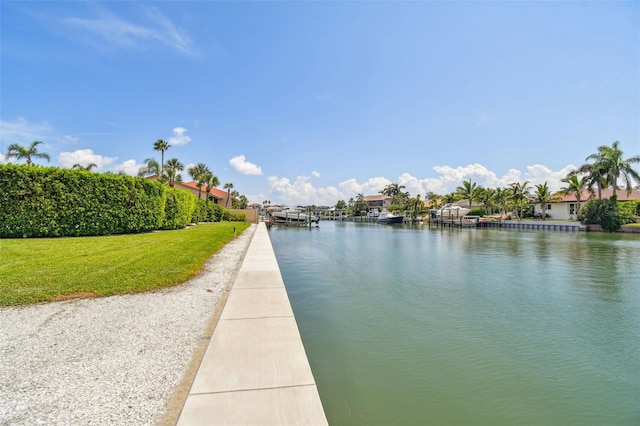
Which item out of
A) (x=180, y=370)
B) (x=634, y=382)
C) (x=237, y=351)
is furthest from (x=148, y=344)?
(x=634, y=382)

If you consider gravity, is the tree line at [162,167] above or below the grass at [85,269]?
above

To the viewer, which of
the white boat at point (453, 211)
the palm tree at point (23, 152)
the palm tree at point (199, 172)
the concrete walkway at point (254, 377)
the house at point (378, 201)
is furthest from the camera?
the house at point (378, 201)

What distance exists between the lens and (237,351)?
4125mm

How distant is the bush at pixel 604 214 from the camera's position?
3528 cm

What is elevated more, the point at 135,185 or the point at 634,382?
the point at 135,185

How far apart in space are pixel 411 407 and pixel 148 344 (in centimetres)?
365

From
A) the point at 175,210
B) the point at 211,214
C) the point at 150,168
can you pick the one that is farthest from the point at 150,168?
the point at 175,210

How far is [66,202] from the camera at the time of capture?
1566cm

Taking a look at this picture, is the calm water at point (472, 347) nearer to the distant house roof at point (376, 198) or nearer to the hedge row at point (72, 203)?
the hedge row at point (72, 203)

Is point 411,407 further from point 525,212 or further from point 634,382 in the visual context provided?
point 525,212

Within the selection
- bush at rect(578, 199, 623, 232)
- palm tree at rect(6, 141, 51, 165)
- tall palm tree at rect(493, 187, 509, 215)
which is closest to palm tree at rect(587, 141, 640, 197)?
bush at rect(578, 199, 623, 232)

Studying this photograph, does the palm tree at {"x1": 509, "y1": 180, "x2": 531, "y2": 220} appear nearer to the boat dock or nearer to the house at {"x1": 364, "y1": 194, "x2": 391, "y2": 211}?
the boat dock

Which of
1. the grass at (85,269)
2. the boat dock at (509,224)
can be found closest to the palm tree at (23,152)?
the grass at (85,269)

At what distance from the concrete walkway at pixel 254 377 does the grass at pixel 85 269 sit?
3.50 metres
